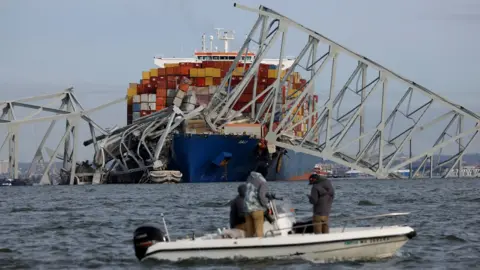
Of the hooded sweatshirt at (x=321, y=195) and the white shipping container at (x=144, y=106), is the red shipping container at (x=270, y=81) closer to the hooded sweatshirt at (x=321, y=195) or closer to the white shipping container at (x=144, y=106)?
the white shipping container at (x=144, y=106)

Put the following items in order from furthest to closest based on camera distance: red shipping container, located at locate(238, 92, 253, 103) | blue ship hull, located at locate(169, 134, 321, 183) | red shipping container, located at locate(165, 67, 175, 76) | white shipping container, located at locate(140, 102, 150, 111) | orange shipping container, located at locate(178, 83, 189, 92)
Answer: red shipping container, located at locate(165, 67, 175, 76) → red shipping container, located at locate(238, 92, 253, 103) → white shipping container, located at locate(140, 102, 150, 111) → orange shipping container, located at locate(178, 83, 189, 92) → blue ship hull, located at locate(169, 134, 321, 183)

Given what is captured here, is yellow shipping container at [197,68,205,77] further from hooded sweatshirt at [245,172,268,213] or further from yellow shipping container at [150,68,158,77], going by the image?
hooded sweatshirt at [245,172,268,213]

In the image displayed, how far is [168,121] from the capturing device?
89375 mm

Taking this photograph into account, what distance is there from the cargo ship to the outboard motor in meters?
63.6

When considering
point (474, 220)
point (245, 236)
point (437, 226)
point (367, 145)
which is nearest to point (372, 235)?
point (245, 236)

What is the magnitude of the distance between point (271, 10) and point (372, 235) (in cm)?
6253

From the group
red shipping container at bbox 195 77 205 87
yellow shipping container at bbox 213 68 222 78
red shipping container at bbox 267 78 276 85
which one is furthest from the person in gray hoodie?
yellow shipping container at bbox 213 68 222 78

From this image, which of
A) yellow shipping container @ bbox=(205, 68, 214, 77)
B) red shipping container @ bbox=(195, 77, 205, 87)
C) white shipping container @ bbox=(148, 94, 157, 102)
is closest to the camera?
white shipping container @ bbox=(148, 94, 157, 102)

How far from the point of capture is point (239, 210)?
70.9 feet

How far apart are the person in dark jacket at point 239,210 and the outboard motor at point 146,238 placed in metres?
1.41

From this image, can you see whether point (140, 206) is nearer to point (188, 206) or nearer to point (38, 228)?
point (188, 206)

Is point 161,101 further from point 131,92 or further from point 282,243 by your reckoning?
point 282,243

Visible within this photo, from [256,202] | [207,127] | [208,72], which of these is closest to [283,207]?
[256,202]

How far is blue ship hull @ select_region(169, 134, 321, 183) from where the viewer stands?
88125mm
